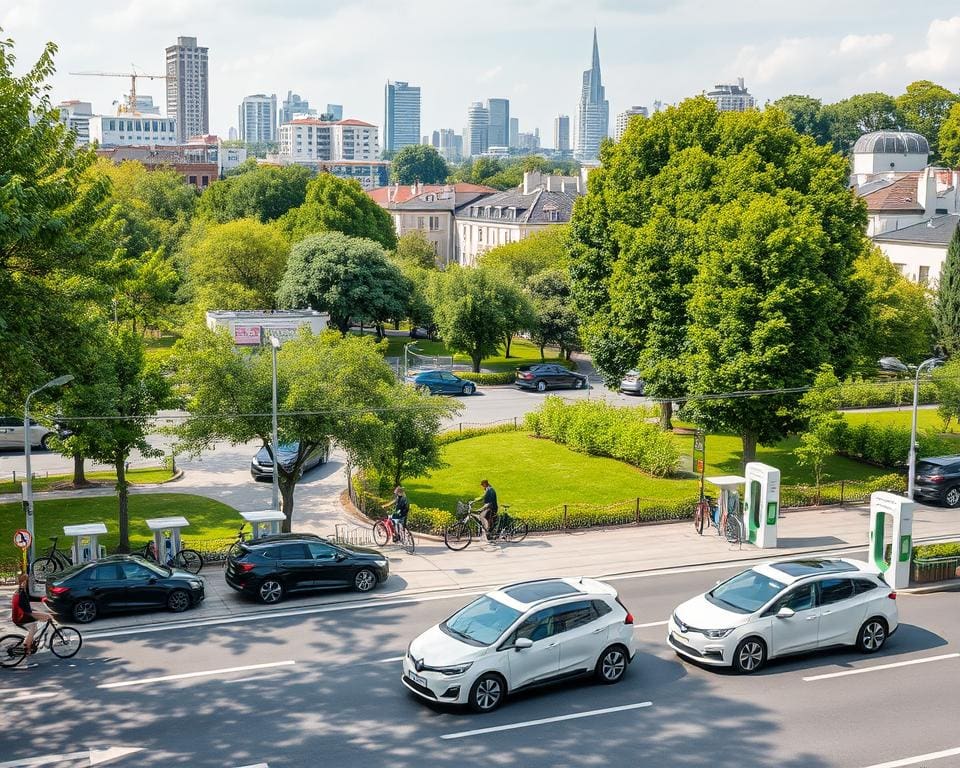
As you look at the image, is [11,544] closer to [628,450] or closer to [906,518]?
[628,450]

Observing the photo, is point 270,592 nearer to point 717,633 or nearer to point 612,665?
point 612,665

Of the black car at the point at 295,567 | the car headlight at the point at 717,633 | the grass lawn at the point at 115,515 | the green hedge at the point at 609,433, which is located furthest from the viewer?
the green hedge at the point at 609,433

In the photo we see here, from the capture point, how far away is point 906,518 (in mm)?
24375

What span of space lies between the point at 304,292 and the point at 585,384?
1856cm

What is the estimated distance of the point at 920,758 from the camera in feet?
50.6

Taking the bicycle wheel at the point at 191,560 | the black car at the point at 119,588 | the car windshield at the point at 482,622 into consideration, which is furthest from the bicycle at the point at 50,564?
the car windshield at the point at 482,622

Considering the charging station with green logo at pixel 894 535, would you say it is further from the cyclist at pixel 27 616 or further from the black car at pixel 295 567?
the cyclist at pixel 27 616

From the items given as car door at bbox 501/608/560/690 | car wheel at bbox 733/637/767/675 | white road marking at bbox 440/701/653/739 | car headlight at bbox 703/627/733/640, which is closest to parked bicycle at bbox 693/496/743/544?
car wheel at bbox 733/637/767/675

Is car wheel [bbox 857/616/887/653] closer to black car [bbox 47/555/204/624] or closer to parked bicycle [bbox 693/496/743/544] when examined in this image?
parked bicycle [bbox 693/496/743/544]

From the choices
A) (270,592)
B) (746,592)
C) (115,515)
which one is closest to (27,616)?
(270,592)

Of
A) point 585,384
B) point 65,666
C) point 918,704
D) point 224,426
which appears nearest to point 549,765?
point 918,704

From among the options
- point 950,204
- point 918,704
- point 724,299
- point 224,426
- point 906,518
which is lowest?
point 918,704

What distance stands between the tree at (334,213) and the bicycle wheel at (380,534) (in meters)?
51.1

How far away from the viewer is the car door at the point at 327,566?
2330cm
